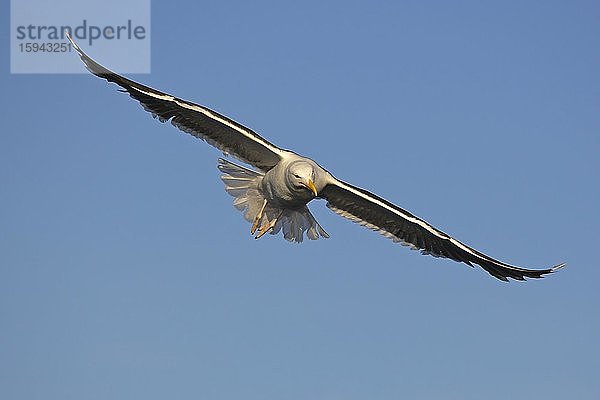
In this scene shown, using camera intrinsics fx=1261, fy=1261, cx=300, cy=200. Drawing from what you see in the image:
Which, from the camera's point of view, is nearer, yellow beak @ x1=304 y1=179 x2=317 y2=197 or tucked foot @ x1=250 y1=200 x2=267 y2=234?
yellow beak @ x1=304 y1=179 x2=317 y2=197

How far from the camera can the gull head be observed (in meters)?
19.1

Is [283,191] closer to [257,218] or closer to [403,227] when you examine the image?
[257,218]

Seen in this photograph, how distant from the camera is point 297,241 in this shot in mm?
20797

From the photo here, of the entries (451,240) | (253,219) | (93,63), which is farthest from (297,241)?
(93,63)

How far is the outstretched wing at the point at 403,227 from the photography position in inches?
816

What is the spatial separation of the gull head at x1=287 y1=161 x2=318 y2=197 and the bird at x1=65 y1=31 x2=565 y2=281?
0.02 meters

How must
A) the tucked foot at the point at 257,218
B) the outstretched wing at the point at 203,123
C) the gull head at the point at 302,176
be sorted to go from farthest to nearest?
1. the tucked foot at the point at 257,218
2. the outstretched wing at the point at 203,123
3. the gull head at the point at 302,176

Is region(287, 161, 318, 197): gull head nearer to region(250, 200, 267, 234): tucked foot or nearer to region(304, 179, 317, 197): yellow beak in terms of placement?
region(304, 179, 317, 197): yellow beak

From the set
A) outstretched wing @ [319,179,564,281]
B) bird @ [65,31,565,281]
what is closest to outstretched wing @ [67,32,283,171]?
bird @ [65,31,565,281]

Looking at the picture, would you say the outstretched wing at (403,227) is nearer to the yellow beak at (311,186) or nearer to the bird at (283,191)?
the bird at (283,191)

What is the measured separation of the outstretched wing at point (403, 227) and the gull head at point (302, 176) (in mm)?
1182

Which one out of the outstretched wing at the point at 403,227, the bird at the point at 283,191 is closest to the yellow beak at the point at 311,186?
the bird at the point at 283,191

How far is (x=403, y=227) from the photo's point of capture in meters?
21.2

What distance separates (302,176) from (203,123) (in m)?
1.99
